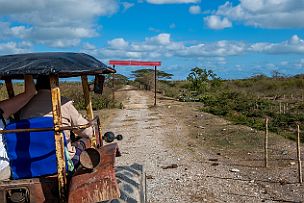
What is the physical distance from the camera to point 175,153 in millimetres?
12031

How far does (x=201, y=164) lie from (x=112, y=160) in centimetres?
642

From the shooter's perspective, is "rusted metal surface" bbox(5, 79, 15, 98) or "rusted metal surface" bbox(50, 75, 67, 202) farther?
"rusted metal surface" bbox(5, 79, 15, 98)

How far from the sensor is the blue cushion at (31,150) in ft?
13.4

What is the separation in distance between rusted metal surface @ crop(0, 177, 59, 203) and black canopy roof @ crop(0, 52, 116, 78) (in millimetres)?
996

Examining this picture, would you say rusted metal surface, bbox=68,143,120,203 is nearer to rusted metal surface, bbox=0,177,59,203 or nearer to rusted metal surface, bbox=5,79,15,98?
rusted metal surface, bbox=0,177,59,203

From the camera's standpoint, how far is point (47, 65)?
3.87 meters

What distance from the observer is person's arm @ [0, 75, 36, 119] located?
4348mm

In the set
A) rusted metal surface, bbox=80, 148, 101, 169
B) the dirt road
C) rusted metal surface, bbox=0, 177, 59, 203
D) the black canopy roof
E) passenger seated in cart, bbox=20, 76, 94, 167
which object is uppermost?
the black canopy roof

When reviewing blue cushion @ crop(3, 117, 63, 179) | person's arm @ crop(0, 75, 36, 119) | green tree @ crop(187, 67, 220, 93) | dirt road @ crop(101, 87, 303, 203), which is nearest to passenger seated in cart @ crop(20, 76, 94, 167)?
person's arm @ crop(0, 75, 36, 119)

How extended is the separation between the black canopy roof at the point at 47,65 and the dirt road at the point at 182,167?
13.2 ft

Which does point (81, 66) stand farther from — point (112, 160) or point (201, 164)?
point (201, 164)

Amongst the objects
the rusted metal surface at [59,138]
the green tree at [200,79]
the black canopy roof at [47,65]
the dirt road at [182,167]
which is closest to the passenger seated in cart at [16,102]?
the black canopy roof at [47,65]

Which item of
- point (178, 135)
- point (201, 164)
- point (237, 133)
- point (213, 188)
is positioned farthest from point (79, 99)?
point (213, 188)

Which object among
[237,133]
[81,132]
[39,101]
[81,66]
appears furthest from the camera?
[237,133]
